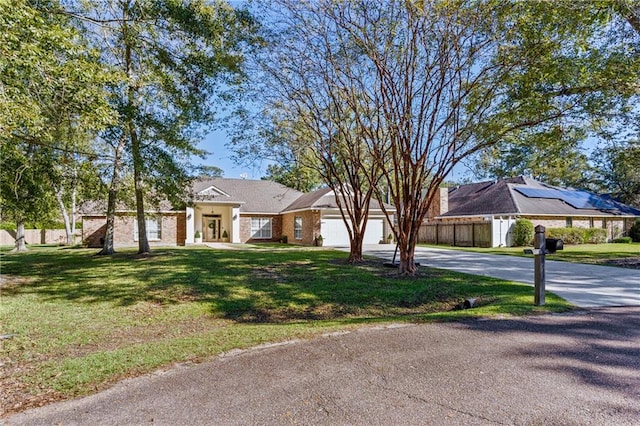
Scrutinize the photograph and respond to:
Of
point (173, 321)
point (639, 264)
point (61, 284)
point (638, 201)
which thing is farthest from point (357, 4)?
point (638, 201)

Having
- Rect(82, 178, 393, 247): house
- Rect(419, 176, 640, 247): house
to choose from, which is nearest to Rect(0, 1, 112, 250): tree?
Rect(82, 178, 393, 247): house

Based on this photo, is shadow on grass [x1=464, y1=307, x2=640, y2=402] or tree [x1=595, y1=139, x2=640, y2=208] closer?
shadow on grass [x1=464, y1=307, x2=640, y2=402]

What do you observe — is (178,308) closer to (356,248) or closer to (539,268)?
(539,268)

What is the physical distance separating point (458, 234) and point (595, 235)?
943 centimetres

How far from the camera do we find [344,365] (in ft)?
12.6

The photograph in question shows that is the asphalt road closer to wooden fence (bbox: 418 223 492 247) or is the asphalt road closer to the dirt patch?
the dirt patch

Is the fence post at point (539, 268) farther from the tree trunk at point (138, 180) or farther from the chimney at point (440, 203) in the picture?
the chimney at point (440, 203)

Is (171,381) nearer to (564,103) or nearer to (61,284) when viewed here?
(61,284)

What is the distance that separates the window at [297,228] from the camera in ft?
85.3

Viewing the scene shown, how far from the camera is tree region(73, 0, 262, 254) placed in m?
9.90

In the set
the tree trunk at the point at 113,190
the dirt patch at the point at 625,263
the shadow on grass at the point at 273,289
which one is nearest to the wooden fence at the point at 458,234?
the dirt patch at the point at 625,263

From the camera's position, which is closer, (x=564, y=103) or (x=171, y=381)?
(x=171, y=381)

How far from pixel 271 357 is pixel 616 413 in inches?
118

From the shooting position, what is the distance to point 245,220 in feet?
89.1
